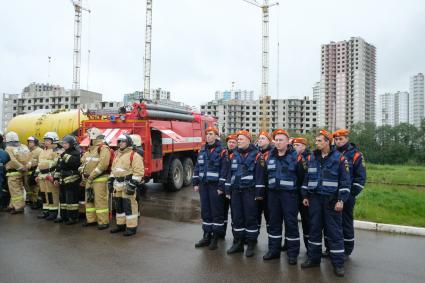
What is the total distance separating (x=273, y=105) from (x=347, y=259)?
139474 millimetres

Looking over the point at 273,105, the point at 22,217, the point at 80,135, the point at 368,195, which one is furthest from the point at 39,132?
the point at 273,105

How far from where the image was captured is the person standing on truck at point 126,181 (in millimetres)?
6715

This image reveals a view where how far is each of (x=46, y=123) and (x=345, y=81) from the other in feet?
472

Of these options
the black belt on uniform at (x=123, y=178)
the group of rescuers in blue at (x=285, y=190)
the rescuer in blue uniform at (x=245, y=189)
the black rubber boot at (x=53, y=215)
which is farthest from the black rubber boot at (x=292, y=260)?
the black rubber boot at (x=53, y=215)

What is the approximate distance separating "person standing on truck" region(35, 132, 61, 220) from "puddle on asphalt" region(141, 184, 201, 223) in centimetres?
193

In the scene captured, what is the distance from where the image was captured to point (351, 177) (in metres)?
5.29

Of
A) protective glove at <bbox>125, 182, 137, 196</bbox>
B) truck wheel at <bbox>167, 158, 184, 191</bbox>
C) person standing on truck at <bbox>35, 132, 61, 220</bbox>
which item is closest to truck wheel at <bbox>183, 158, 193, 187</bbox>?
truck wheel at <bbox>167, 158, 184, 191</bbox>

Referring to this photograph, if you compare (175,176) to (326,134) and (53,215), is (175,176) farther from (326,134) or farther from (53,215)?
(326,134)

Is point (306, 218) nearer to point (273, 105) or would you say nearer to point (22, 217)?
point (22, 217)

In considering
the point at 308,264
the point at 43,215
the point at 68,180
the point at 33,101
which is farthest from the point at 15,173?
the point at 33,101

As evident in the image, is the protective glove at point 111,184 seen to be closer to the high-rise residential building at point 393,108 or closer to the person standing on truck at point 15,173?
the person standing on truck at point 15,173

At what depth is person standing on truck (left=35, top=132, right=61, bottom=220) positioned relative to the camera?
794 cm

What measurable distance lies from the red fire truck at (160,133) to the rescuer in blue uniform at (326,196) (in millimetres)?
5456

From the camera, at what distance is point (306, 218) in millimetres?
5707
